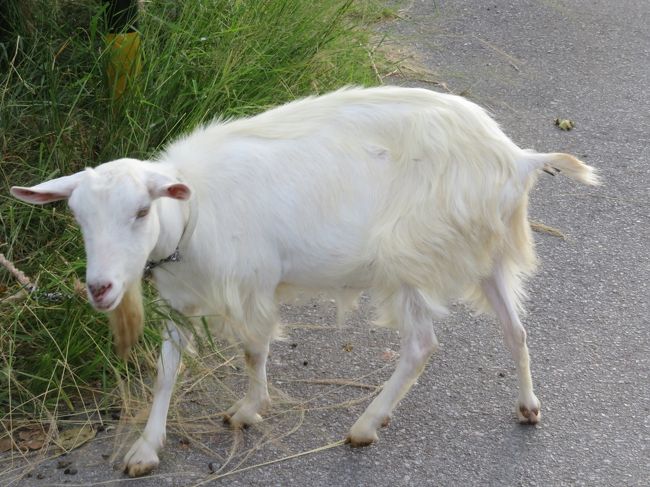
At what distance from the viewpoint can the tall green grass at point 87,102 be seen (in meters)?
3.66

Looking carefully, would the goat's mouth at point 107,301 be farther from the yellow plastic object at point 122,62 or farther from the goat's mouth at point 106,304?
the yellow plastic object at point 122,62

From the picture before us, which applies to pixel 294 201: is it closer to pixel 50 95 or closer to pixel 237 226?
pixel 237 226

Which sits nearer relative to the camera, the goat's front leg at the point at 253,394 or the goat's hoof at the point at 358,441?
the goat's hoof at the point at 358,441

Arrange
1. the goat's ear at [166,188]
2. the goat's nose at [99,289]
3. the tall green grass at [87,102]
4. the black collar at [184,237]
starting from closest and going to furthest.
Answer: the goat's nose at [99,289] → the goat's ear at [166,188] → the black collar at [184,237] → the tall green grass at [87,102]

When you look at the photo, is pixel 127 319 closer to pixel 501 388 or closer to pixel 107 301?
pixel 107 301

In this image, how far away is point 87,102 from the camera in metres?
4.58

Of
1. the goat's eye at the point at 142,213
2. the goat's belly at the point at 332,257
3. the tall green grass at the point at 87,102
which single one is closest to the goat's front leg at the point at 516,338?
the goat's belly at the point at 332,257

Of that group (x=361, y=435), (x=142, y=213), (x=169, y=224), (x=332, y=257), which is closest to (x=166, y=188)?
(x=142, y=213)

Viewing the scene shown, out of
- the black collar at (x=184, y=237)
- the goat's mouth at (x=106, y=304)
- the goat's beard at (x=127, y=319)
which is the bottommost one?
the goat's beard at (x=127, y=319)

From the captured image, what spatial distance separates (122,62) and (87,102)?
0.78ft

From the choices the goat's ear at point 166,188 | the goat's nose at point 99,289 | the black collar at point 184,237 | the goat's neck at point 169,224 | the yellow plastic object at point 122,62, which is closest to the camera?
the goat's nose at point 99,289

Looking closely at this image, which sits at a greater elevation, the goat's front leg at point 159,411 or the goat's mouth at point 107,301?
the goat's mouth at point 107,301

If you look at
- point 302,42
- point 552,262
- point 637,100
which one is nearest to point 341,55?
point 302,42

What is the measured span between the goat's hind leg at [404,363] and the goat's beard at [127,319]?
0.82m
